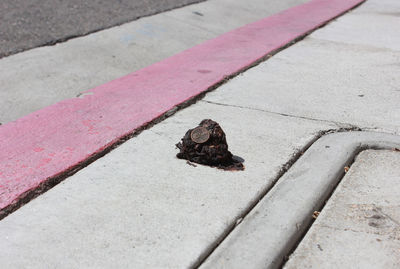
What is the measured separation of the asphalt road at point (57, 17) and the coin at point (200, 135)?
344cm

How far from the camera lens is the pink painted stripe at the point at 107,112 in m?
3.77

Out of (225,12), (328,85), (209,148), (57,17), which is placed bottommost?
(225,12)

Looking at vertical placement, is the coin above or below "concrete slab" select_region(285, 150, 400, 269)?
above

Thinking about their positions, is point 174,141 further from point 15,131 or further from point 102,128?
point 15,131

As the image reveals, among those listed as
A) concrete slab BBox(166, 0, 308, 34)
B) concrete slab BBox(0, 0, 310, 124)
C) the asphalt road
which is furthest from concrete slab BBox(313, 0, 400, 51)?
the asphalt road

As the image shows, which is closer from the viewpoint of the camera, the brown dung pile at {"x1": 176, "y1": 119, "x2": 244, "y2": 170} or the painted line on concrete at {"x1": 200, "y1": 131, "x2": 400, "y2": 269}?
the painted line on concrete at {"x1": 200, "y1": 131, "x2": 400, "y2": 269}

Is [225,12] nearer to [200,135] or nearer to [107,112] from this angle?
[107,112]

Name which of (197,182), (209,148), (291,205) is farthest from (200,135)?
(291,205)

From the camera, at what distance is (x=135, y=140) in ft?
13.7

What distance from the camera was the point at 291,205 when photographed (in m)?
3.23

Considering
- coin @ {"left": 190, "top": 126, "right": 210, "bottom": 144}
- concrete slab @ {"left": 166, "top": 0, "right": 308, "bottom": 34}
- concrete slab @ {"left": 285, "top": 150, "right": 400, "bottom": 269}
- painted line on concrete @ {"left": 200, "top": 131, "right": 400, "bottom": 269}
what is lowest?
concrete slab @ {"left": 166, "top": 0, "right": 308, "bottom": 34}

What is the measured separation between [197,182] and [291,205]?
2.10ft

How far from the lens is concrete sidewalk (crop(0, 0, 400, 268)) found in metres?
2.80

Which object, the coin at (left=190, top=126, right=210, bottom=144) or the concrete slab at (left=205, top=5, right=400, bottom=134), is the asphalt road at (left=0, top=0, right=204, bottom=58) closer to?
the concrete slab at (left=205, top=5, right=400, bottom=134)
